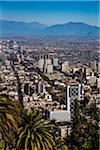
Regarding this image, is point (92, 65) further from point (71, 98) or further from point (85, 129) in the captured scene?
point (85, 129)

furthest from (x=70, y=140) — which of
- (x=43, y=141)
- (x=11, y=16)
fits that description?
(x=43, y=141)

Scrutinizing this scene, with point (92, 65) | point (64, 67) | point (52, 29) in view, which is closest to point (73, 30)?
point (52, 29)

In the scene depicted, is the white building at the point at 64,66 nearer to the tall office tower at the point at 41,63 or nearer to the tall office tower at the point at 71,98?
the tall office tower at the point at 41,63

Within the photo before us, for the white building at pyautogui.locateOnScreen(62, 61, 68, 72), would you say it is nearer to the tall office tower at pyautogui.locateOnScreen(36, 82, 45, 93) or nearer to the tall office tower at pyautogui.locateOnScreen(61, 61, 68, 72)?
the tall office tower at pyautogui.locateOnScreen(61, 61, 68, 72)

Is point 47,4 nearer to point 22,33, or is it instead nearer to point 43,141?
point 43,141

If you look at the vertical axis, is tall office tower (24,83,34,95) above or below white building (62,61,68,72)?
below

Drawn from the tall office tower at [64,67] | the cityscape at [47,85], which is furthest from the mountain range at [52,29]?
the tall office tower at [64,67]

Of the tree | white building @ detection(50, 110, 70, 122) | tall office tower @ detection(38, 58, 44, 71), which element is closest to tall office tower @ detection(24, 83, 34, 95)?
tall office tower @ detection(38, 58, 44, 71)
